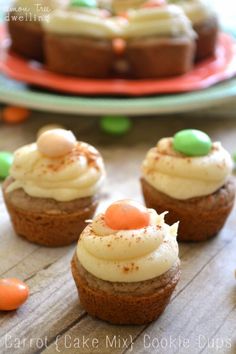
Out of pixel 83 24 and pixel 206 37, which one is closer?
pixel 83 24

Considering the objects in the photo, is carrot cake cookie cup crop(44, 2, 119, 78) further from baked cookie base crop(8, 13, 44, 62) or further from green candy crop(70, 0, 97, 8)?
baked cookie base crop(8, 13, 44, 62)

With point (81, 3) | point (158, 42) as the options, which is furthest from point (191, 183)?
point (81, 3)

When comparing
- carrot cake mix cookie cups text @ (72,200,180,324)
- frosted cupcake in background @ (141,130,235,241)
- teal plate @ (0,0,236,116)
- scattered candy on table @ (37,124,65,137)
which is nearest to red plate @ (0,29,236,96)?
teal plate @ (0,0,236,116)

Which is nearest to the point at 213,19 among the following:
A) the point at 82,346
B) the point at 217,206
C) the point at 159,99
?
the point at 159,99

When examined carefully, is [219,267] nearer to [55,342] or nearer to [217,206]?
[217,206]

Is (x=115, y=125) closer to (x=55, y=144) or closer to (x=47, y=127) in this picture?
(x=47, y=127)

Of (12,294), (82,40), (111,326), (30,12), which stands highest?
(30,12)
